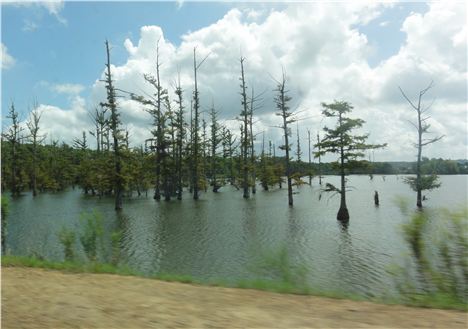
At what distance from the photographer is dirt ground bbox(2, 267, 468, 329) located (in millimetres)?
4516

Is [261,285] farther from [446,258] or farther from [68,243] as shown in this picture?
[68,243]

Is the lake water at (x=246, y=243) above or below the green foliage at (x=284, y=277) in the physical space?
below

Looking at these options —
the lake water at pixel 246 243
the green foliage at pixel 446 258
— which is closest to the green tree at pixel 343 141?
the lake water at pixel 246 243

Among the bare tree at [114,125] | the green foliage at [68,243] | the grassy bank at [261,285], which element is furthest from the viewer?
the bare tree at [114,125]

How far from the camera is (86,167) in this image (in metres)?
56.8

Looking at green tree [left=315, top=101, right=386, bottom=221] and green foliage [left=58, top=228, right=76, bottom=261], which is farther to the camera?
green tree [left=315, top=101, right=386, bottom=221]

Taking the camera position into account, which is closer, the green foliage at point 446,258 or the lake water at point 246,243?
the green foliage at point 446,258

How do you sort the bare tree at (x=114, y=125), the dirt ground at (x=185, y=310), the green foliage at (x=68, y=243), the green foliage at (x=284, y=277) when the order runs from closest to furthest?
the dirt ground at (x=185, y=310) < the green foliage at (x=284, y=277) < the green foliage at (x=68, y=243) < the bare tree at (x=114, y=125)

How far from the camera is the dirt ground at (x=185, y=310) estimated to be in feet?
14.8

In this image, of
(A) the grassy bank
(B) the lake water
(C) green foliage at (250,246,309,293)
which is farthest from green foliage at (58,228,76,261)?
(C) green foliage at (250,246,309,293)

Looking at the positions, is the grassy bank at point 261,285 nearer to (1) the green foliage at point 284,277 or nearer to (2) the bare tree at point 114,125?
(1) the green foliage at point 284,277

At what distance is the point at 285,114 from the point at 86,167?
1308 inches

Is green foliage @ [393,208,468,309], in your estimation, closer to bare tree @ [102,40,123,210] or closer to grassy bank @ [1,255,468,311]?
grassy bank @ [1,255,468,311]

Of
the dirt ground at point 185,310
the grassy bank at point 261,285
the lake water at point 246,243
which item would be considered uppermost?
the dirt ground at point 185,310
